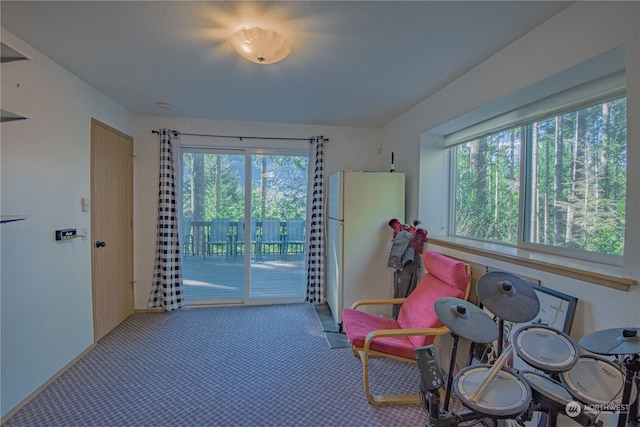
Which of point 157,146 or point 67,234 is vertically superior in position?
point 157,146

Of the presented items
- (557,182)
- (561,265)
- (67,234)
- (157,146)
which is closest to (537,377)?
(561,265)

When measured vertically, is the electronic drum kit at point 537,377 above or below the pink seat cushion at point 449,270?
below

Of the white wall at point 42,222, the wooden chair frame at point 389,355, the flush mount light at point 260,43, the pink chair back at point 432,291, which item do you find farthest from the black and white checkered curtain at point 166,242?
the pink chair back at point 432,291

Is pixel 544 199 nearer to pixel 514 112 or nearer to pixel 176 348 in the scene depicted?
pixel 514 112

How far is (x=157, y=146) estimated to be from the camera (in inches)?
141

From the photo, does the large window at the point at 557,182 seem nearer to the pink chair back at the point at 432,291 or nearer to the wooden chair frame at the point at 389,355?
the pink chair back at the point at 432,291

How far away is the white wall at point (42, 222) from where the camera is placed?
6.01 ft

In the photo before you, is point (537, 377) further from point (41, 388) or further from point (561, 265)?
point (41, 388)

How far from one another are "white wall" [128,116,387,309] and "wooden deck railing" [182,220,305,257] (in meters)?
0.43

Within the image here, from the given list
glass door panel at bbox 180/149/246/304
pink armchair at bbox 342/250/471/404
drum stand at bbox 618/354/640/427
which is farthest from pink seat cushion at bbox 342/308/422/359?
glass door panel at bbox 180/149/246/304

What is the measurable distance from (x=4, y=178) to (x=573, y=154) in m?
3.57

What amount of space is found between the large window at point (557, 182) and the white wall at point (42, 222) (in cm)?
351

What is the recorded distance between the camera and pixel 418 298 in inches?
98.0

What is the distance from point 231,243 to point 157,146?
5.01 feet
